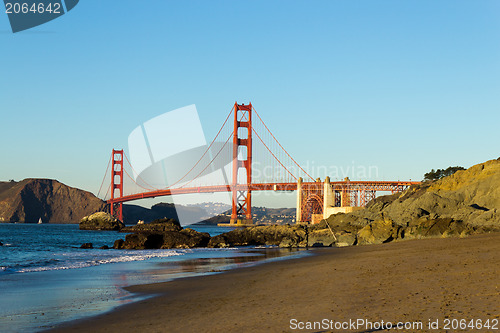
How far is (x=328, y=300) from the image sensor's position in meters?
8.45

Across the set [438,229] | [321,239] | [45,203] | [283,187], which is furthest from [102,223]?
[45,203]

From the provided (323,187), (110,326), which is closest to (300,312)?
(110,326)

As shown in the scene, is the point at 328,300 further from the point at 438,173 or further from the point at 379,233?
the point at 438,173

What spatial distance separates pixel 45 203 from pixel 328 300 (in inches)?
6845

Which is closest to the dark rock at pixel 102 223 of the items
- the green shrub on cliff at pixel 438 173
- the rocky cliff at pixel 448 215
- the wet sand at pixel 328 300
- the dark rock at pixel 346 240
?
the green shrub on cliff at pixel 438 173

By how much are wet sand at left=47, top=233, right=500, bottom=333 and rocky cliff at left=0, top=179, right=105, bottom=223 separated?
513 ft

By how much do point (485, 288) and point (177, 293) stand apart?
606cm

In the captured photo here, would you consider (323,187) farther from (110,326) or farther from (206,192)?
(110,326)

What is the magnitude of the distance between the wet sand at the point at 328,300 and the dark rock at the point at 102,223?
83866mm

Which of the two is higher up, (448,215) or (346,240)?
(448,215)

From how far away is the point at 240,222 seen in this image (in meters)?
76.5

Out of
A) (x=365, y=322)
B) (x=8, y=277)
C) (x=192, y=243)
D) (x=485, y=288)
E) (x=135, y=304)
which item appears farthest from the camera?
(x=192, y=243)

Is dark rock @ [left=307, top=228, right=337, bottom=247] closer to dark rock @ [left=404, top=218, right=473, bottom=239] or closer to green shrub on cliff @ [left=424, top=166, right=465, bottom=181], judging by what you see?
dark rock @ [left=404, top=218, right=473, bottom=239]

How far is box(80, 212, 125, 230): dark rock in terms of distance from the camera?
93188 millimetres
